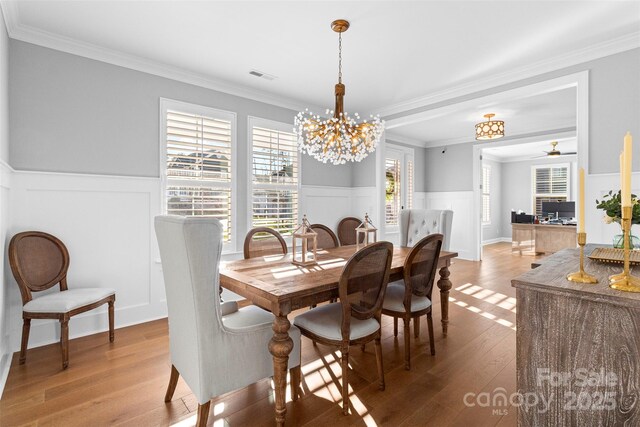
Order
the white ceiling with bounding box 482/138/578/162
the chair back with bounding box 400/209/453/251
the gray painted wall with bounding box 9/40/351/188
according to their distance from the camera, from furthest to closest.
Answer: the white ceiling with bounding box 482/138/578/162, the chair back with bounding box 400/209/453/251, the gray painted wall with bounding box 9/40/351/188

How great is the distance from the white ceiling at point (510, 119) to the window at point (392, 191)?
1.88 feet

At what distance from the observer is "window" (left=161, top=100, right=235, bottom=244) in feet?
11.5

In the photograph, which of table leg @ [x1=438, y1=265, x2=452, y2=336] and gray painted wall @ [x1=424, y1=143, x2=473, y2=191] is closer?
table leg @ [x1=438, y1=265, x2=452, y2=336]

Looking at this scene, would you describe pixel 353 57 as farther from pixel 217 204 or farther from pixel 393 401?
pixel 393 401

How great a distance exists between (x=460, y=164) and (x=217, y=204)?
17.5 feet

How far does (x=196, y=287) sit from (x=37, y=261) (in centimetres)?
215

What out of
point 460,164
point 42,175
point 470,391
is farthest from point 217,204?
point 460,164

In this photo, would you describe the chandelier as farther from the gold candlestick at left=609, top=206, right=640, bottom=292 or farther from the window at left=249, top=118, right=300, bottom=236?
the gold candlestick at left=609, top=206, right=640, bottom=292

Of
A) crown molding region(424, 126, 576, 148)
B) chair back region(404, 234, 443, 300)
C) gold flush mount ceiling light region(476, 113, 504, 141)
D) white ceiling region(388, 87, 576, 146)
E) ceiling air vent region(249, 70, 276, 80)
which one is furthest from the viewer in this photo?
crown molding region(424, 126, 576, 148)

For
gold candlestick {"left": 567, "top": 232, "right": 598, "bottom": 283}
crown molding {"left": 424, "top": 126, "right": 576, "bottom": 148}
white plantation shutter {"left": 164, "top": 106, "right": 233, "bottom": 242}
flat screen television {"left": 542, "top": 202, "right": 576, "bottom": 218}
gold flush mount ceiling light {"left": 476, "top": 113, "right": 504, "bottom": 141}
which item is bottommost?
gold candlestick {"left": 567, "top": 232, "right": 598, "bottom": 283}

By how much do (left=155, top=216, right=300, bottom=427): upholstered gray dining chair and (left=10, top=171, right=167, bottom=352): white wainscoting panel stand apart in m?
1.78

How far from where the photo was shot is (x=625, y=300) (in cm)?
98

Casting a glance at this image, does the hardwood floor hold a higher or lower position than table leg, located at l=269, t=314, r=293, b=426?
lower

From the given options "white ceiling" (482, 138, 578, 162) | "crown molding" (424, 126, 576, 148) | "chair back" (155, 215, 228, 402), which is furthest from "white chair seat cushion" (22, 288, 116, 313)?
"white ceiling" (482, 138, 578, 162)
